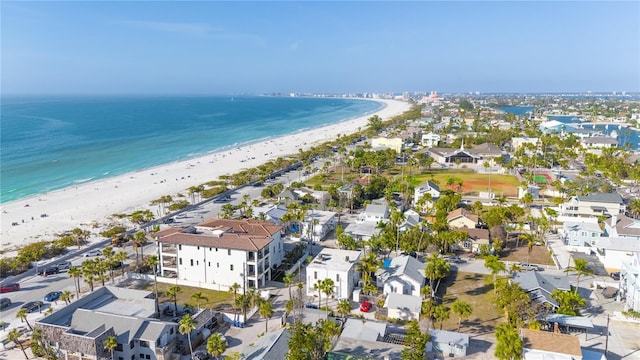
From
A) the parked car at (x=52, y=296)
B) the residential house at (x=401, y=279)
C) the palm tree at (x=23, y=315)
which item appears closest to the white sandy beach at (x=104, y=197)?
the parked car at (x=52, y=296)

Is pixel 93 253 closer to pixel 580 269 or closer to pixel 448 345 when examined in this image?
pixel 448 345

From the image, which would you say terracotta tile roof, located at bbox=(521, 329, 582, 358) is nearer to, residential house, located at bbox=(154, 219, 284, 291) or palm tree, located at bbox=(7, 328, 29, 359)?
residential house, located at bbox=(154, 219, 284, 291)

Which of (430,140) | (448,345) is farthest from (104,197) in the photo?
(430,140)

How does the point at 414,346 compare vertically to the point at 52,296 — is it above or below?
above

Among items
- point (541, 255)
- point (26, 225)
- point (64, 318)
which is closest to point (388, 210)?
point (541, 255)

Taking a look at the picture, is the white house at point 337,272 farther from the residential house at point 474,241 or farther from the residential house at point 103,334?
the residential house at point 474,241

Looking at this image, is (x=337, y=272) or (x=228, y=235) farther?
(x=228, y=235)
